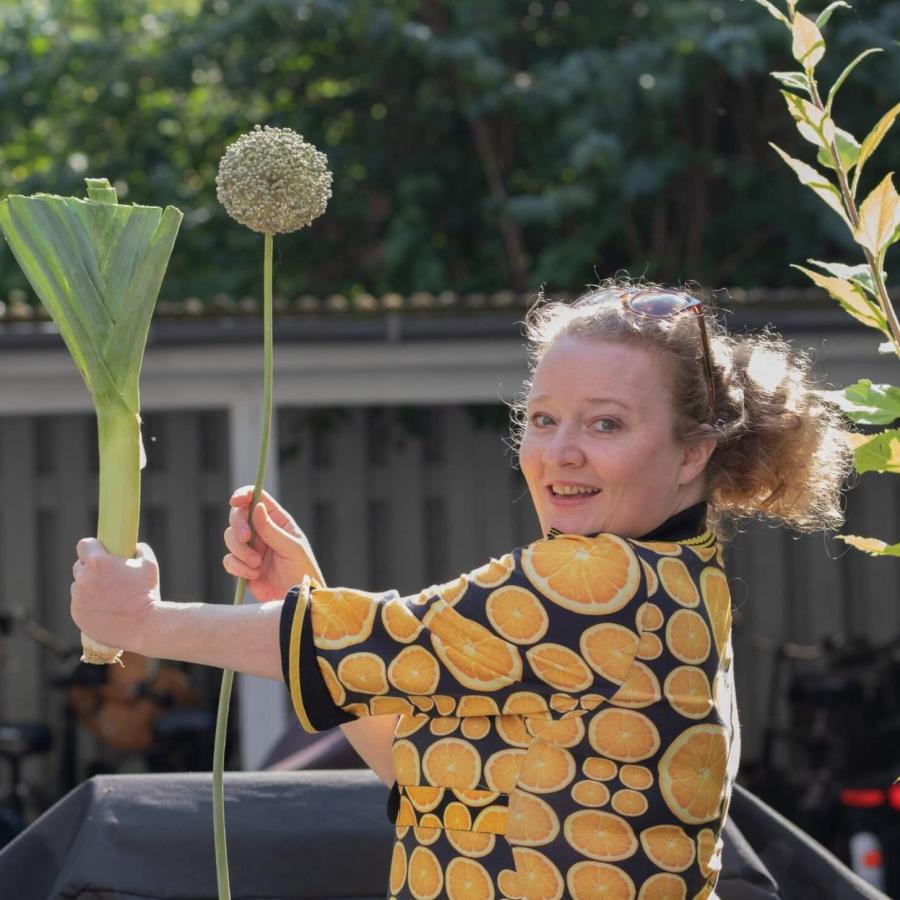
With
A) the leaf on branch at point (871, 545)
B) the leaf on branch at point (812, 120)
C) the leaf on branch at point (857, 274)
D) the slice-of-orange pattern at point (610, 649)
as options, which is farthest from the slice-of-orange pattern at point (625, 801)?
the leaf on branch at point (812, 120)

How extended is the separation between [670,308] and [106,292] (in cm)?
60

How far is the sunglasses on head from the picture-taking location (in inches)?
65.3

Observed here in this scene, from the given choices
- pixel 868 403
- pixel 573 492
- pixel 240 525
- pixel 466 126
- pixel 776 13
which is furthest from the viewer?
pixel 466 126

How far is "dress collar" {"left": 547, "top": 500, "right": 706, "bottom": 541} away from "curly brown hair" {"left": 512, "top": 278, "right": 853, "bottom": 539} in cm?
6

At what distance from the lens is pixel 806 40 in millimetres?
1450

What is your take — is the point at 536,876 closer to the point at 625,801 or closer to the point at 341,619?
the point at 625,801

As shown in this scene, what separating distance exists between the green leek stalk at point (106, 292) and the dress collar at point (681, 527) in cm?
44

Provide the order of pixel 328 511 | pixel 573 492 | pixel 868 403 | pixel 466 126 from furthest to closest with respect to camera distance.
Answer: pixel 466 126, pixel 328 511, pixel 573 492, pixel 868 403

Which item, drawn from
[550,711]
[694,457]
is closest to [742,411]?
[694,457]

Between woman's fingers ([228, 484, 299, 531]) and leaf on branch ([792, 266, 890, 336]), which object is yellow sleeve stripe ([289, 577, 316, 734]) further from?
leaf on branch ([792, 266, 890, 336])

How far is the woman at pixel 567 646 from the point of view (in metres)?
1.48

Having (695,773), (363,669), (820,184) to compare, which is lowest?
(695,773)

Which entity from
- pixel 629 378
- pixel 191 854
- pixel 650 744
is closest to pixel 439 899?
pixel 650 744

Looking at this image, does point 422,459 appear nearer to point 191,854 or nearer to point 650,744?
point 191,854
